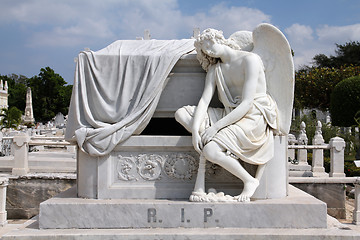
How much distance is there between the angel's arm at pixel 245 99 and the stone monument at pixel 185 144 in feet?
0.04

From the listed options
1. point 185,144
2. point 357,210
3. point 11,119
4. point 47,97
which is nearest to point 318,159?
point 357,210

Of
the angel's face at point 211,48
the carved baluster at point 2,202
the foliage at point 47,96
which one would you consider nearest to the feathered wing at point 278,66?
the angel's face at point 211,48

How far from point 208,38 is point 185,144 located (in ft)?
4.25

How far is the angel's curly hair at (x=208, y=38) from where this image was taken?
4719 millimetres

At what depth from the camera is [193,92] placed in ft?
16.8

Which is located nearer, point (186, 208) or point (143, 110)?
point (186, 208)

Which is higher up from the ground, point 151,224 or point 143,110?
point 143,110

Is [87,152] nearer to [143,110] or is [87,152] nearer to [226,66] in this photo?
[143,110]

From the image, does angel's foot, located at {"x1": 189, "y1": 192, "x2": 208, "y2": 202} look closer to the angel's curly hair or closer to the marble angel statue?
the marble angel statue

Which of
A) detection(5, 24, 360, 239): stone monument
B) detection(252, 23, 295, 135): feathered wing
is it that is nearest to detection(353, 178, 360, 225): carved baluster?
detection(5, 24, 360, 239): stone monument

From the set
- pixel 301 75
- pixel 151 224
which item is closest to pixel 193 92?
pixel 151 224

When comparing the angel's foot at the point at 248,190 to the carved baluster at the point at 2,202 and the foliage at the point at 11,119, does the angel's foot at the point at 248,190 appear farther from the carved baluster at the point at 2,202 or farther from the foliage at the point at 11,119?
the foliage at the point at 11,119

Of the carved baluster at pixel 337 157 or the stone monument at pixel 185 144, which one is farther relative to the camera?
the carved baluster at pixel 337 157

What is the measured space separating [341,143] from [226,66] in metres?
5.88
